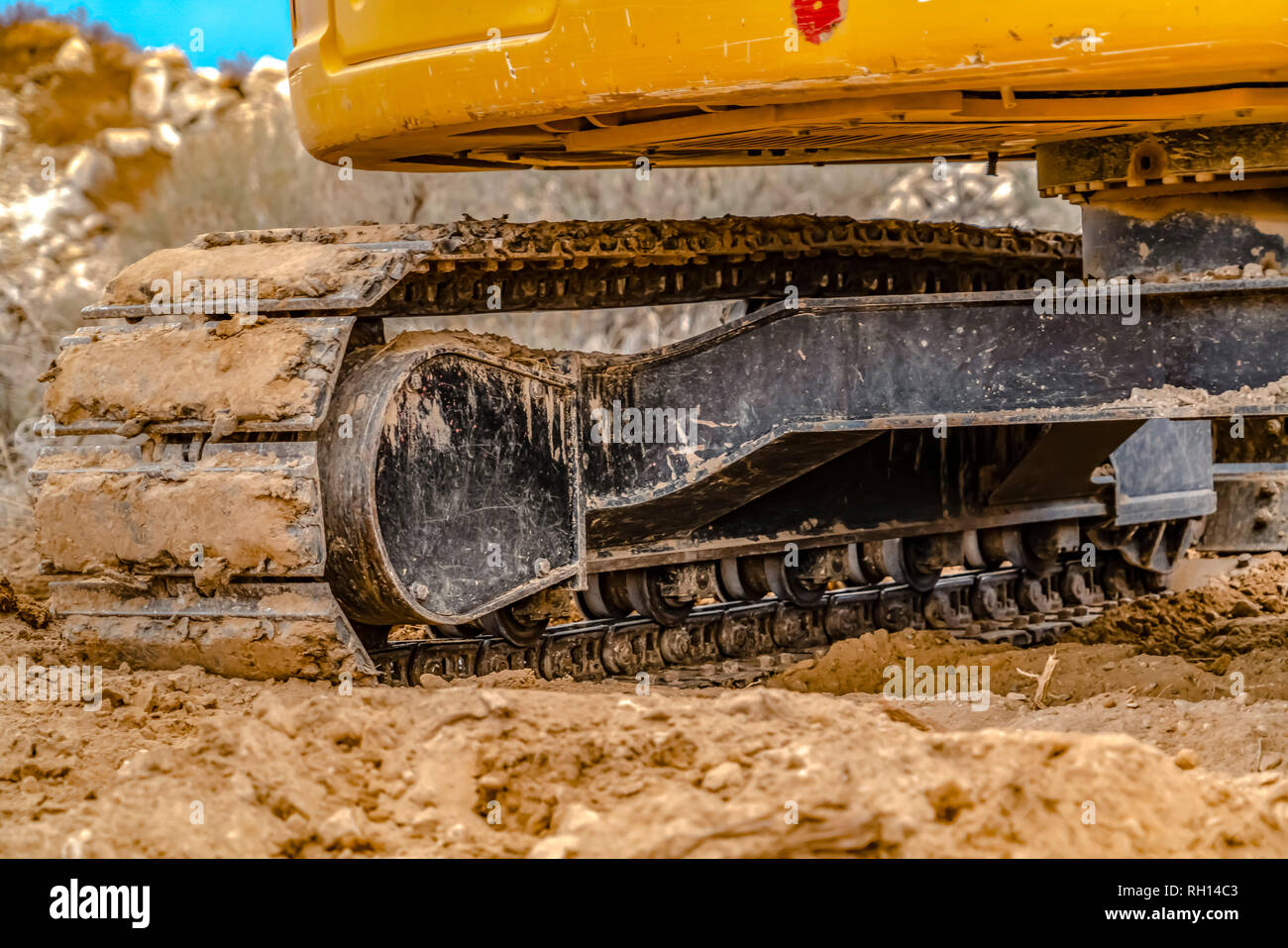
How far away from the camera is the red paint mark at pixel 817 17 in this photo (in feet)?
12.1

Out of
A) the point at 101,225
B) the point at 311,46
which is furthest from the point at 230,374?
the point at 101,225

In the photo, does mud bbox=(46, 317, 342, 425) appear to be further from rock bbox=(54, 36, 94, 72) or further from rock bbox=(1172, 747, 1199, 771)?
rock bbox=(54, 36, 94, 72)

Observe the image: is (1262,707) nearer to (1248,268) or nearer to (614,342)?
(1248,268)

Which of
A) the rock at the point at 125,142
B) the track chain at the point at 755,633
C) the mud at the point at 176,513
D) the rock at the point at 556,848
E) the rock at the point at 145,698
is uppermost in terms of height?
the rock at the point at 125,142

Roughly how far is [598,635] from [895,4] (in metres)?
2.43

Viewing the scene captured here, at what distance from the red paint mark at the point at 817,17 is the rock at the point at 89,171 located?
17306 mm

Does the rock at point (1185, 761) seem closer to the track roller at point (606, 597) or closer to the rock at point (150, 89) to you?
the track roller at point (606, 597)

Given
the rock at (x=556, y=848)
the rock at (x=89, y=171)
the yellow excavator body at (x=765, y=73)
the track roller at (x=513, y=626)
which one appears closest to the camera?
the rock at (x=556, y=848)

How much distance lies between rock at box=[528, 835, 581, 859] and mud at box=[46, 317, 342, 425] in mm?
1818

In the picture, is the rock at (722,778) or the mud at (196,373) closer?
the rock at (722,778)

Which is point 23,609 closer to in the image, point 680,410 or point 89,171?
point 680,410

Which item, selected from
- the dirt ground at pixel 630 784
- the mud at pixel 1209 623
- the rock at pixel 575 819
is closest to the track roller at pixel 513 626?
the dirt ground at pixel 630 784

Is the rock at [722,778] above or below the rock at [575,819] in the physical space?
above

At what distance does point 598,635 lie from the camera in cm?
529
